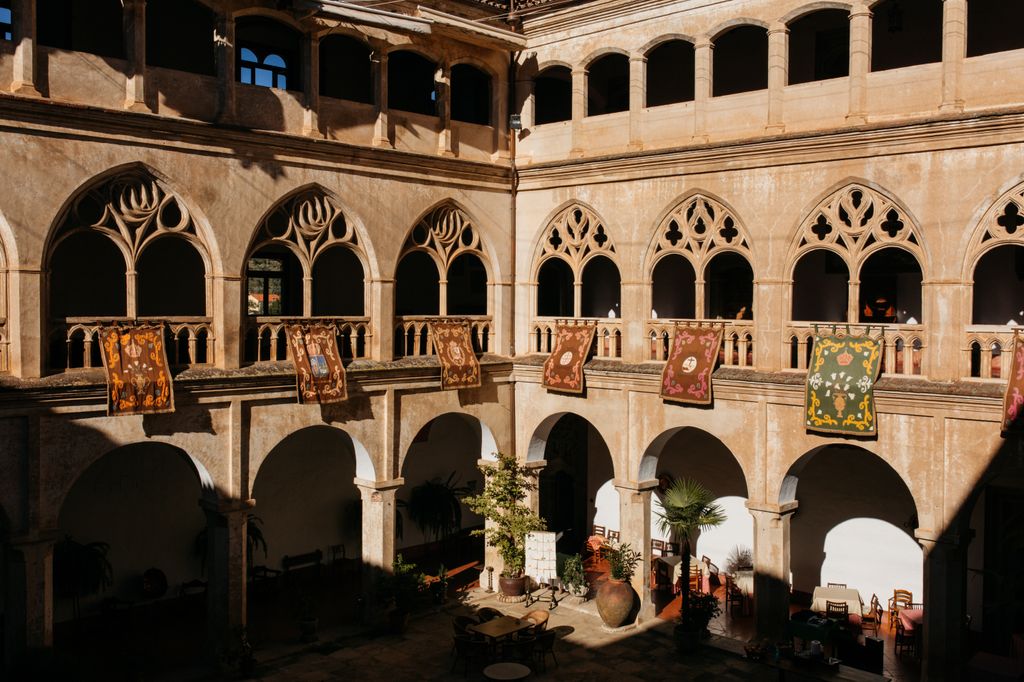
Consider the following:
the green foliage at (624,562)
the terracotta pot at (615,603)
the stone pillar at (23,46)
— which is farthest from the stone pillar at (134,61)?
the terracotta pot at (615,603)

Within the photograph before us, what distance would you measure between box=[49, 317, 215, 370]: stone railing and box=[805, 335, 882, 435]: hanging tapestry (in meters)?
11.3

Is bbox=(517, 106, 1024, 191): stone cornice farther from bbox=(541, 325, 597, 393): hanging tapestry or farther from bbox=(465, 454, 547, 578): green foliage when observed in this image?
bbox=(465, 454, 547, 578): green foliage

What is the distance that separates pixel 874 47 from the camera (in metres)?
20.7

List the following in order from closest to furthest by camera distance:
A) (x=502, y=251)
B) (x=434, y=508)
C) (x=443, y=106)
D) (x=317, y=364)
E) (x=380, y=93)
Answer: (x=317, y=364)
(x=380, y=93)
(x=443, y=106)
(x=502, y=251)
(x=434, y=508)

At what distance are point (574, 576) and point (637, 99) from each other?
10786 millimetres

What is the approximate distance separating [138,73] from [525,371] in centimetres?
1039

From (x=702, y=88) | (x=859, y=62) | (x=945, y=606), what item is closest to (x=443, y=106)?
(x=702, y=88)

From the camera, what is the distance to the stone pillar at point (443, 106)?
831 inches

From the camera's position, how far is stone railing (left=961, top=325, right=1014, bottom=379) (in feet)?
52.5

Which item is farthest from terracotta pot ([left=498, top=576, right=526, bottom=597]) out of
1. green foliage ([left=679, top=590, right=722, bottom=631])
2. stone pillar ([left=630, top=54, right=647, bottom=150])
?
stone pillar ([left=630, top=54, right=647, bottom=150])

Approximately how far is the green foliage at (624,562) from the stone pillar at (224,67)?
463 inches

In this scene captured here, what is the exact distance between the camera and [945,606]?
16.4 m

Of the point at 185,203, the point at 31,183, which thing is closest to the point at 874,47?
the point at 185,203

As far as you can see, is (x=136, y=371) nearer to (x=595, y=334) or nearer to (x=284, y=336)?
(x=284, y=336)
